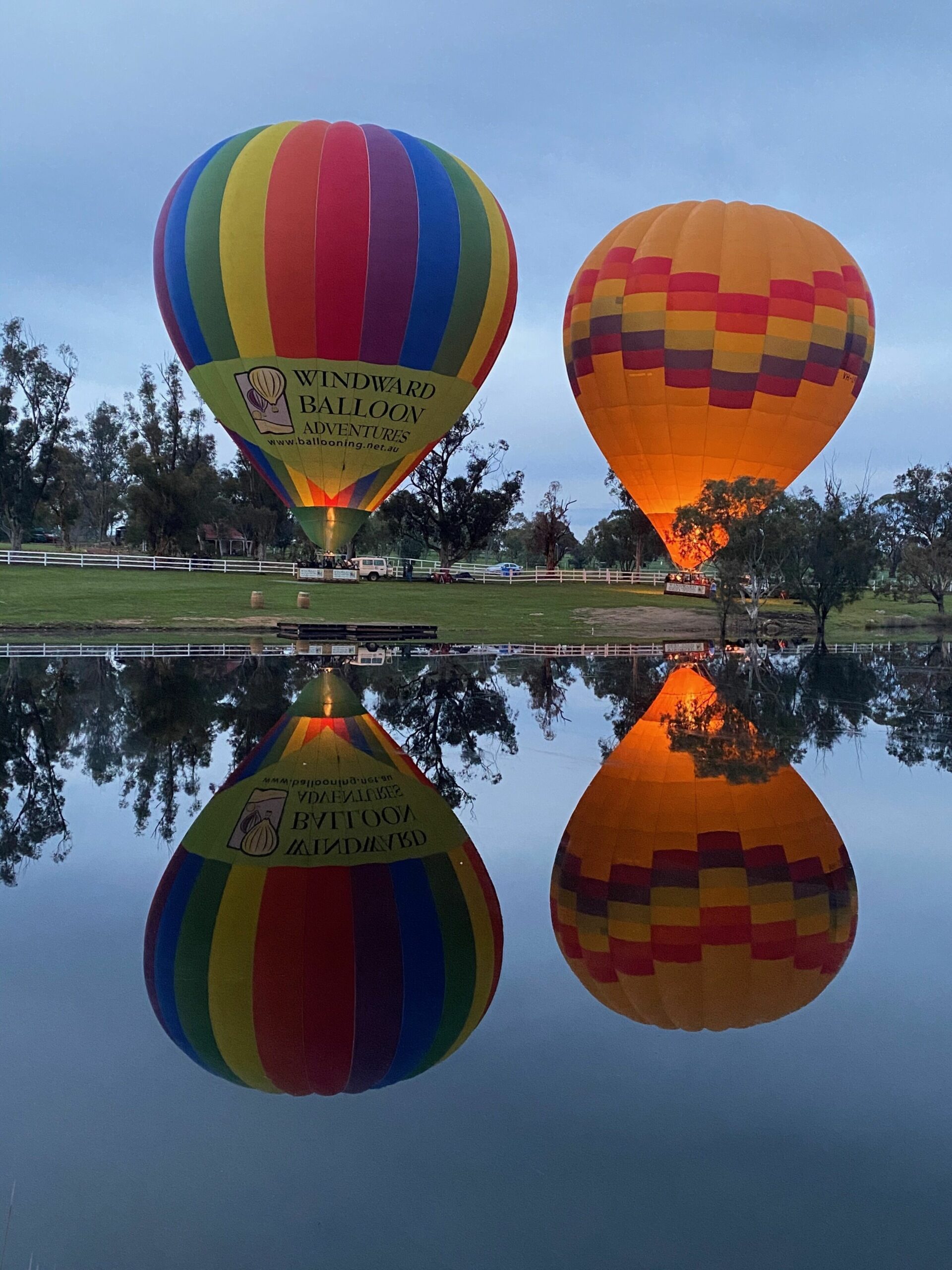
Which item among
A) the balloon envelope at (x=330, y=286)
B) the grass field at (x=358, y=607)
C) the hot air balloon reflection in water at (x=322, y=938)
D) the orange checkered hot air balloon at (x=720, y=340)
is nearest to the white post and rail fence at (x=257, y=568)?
the grass field at (x=358, y=607)

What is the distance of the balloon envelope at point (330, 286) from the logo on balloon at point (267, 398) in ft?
0.13

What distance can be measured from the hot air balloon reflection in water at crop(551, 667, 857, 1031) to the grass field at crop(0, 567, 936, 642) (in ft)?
59.8

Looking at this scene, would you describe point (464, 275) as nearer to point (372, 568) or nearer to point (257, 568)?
point (372, 568)

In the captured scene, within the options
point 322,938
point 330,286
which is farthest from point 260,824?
point 330,286

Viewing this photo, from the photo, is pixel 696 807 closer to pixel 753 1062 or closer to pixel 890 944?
pixel 890 944

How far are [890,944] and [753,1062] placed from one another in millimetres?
1437

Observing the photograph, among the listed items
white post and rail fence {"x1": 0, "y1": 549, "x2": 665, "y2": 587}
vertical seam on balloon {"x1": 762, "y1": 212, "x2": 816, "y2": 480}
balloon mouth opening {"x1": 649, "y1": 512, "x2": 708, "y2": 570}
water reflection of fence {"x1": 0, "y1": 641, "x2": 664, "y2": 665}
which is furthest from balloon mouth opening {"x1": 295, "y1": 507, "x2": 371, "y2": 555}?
vertical seam on balloon {"x1": 762, "y1": 212, "x2": 816, "y2": 480}

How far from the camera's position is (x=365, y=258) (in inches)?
1001

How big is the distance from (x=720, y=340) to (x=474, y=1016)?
3121 cm

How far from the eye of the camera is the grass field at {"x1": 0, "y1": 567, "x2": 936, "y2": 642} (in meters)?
27.6

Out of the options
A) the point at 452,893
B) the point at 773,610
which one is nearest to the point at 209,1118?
the point at 452,893

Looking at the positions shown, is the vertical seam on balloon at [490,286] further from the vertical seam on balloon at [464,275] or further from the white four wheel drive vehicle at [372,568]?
the white four wheel drive vehicle at [372,568]

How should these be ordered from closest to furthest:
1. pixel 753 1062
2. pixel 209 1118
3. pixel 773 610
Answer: pixel 209 1118, pixel 753 1062, pixel 773 610

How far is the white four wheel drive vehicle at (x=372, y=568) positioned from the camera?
4259 centimetres
